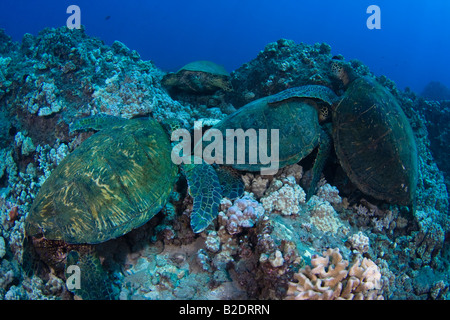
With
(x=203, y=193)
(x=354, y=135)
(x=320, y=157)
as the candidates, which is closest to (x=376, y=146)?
(x=354, y=135)

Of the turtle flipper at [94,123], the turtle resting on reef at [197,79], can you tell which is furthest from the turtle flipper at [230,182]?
the turtle resting on reef at [197,79]

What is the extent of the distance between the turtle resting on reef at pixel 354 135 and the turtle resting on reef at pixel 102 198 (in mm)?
1021

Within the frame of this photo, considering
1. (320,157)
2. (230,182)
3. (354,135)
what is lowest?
(230,182)

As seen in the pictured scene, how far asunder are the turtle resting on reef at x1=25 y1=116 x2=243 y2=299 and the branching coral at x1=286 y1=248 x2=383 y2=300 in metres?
1.22

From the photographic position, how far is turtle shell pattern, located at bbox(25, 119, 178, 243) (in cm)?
269

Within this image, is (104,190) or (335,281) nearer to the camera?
(335,281)

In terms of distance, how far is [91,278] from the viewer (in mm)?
2689

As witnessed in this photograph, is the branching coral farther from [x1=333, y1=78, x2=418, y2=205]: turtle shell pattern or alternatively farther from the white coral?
[x1=333, y1=78, x2=418, y2=205]: turtle shell pattern

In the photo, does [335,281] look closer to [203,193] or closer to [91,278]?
[203,193]

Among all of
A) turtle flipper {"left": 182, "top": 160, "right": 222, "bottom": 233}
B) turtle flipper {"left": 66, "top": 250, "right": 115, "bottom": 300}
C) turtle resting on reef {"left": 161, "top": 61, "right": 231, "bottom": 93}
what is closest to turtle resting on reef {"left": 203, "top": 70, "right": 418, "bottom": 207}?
turtle flipper {"left": 182, "top": 160, "right": 222, "bottom": 233}

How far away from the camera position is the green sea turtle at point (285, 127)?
3879mm

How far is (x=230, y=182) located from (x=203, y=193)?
0.61 metres

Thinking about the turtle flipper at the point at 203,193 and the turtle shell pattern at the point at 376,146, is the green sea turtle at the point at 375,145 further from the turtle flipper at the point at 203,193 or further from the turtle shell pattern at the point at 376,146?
the turtle flipper at the point at 203,193
